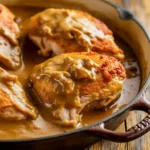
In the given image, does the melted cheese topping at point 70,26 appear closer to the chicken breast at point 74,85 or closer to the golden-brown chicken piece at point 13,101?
the chicken breast at point 74,85

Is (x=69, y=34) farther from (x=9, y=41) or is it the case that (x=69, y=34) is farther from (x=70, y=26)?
(x=9, y=41)

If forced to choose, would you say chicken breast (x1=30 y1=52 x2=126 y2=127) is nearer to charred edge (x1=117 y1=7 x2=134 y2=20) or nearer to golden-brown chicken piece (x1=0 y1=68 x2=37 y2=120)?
golden-brown chicken piece (x1=0 y1=68 x2=37 y2=120)

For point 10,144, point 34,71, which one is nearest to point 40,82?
point 34,71

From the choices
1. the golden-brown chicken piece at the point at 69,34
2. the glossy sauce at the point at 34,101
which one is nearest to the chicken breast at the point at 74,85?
the glossy sauce at the point at 34,101

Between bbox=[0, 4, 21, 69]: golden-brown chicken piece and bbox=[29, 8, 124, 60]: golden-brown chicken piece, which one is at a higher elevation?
bbox=[29, 8, 124, 60]: golden-brown chicken piece

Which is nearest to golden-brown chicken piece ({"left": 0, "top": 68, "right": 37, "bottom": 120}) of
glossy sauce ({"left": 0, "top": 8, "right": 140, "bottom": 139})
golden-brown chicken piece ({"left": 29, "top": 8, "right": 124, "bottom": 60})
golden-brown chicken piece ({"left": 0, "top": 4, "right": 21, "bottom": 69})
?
glossy sauce ({"left": 0, "top": 8, "right": 140, "bottom": 139})

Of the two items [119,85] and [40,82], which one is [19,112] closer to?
[40,82]
